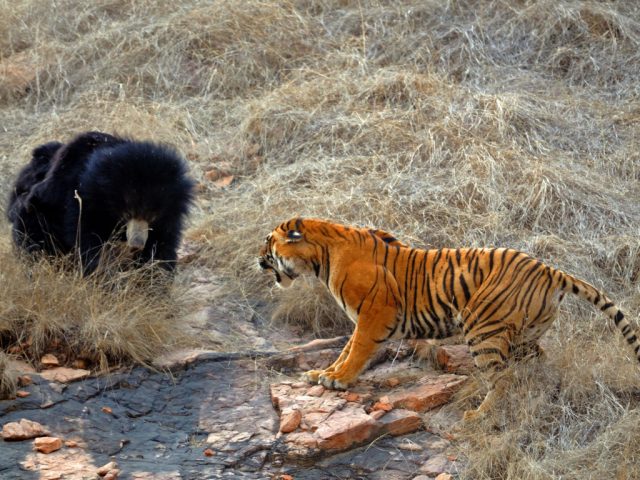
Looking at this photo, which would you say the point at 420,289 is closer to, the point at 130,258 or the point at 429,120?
the point at 130,258

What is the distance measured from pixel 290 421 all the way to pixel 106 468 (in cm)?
95

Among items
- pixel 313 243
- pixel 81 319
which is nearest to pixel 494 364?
pixel 313 243

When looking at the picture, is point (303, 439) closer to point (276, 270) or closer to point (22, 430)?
point (276, 270)

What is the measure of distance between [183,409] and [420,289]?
1.44 metres

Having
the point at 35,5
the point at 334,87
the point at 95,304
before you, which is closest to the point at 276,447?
the point at 95,304

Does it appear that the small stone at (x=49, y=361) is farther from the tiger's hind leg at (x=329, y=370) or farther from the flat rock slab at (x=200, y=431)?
the tiger's hind leg at (x=329, y=370)

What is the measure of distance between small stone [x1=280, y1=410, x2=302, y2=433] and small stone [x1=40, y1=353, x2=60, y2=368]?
1.42 meters

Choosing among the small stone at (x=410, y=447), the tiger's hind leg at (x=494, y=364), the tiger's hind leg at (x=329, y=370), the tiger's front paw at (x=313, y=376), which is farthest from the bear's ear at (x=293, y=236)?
the small stone at (x=410, y=447)

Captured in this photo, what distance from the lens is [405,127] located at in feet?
26.9

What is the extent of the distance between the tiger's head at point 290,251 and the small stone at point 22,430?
155 cm

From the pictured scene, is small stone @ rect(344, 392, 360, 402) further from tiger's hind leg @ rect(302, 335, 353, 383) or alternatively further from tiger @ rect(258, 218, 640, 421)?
tiger's hind leg @ rect(302, 335, 353, 383)

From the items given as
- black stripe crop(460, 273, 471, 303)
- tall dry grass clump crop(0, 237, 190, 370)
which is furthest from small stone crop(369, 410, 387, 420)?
tall dry grass clump crop(0, 237, 190, 370)

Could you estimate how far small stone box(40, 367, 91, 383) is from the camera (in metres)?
5.36

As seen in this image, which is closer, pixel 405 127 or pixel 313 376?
pixel 313 376
